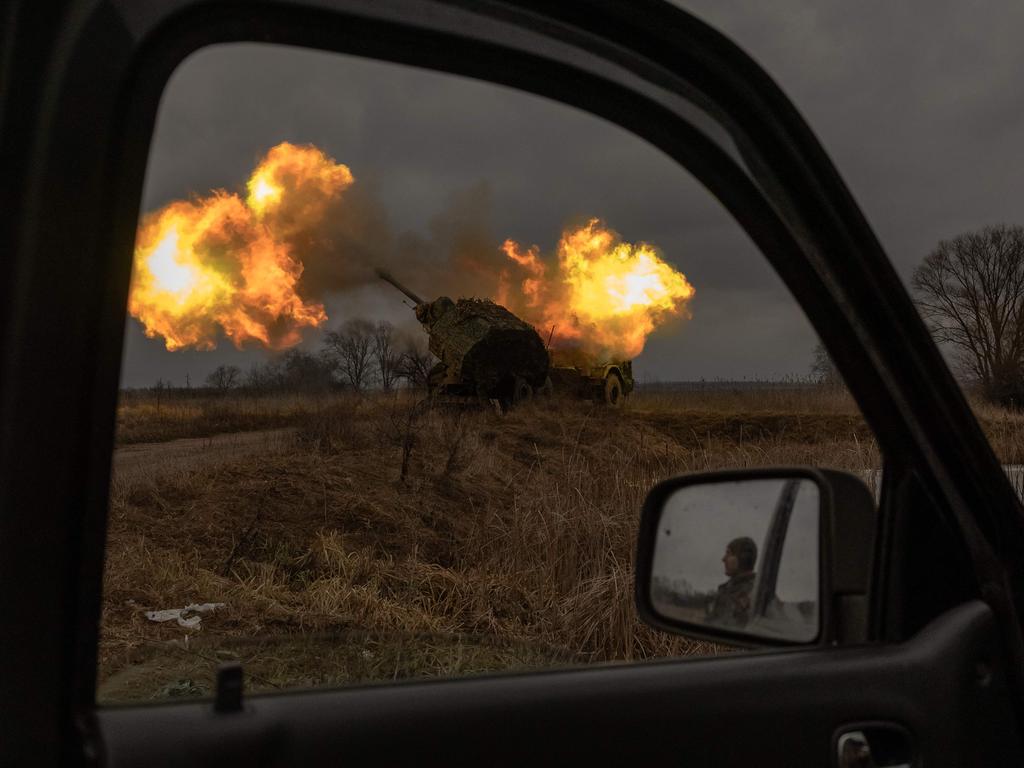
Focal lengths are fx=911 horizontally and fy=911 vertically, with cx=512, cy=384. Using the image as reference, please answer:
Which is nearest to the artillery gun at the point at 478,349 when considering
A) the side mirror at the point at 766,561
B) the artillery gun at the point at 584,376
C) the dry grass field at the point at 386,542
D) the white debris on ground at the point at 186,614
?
the artillery gun at the point at 584,376

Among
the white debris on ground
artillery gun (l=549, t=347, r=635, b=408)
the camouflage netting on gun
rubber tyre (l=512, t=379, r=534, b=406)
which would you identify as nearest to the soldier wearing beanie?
the white debris on ground

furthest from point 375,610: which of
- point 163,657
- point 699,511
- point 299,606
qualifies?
point 699,511

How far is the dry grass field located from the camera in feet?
15.4

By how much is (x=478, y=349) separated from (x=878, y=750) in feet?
49.3

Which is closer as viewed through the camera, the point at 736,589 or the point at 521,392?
the point at 736,589

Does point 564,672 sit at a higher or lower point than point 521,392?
lower

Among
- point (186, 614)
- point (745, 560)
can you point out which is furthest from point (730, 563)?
point (186, 614)

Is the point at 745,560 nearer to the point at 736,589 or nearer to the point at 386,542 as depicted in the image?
the point at 736,589

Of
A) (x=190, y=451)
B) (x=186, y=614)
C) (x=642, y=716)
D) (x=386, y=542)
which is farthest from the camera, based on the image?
(x=190, y=451)

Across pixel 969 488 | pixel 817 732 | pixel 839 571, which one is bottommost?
pixel 817 732

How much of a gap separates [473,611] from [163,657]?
260 centimetres

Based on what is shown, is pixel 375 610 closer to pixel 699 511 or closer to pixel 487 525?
pixel 487 525

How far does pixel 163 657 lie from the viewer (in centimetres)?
375

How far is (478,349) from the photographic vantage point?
52.6 ft
